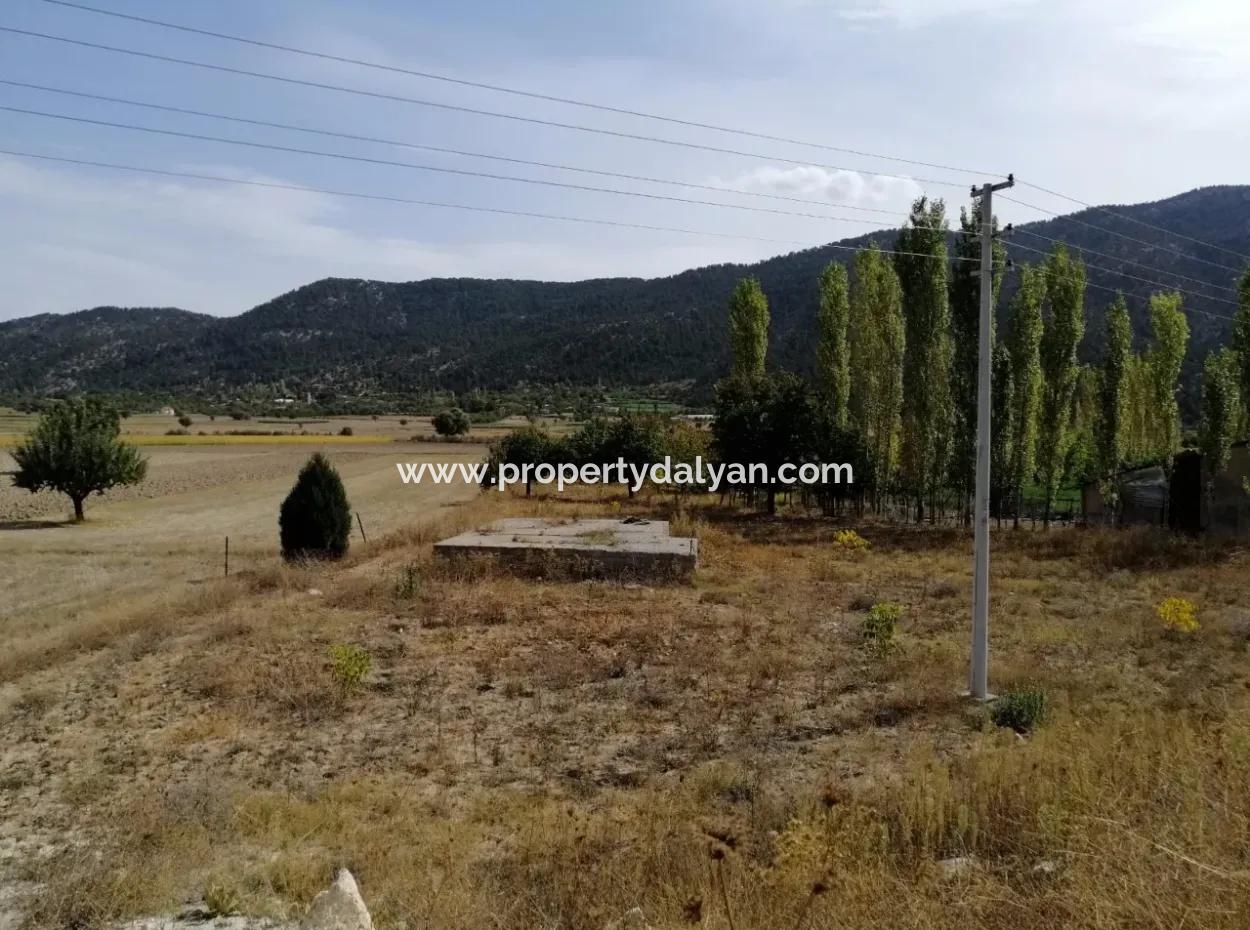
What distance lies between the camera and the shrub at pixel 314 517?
18922 mm

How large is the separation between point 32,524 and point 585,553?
23.6 metres

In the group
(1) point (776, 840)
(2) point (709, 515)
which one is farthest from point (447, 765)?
(2) point (709, 515)

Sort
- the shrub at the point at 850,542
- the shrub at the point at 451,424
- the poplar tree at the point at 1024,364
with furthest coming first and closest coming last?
the shrub at the point at 451,424, the poplar tree at the point at 1024,364, the shrub at the point at 850,542

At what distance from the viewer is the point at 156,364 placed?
156 metres

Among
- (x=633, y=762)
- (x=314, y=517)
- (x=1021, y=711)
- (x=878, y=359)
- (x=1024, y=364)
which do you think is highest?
(x=878, y=359)

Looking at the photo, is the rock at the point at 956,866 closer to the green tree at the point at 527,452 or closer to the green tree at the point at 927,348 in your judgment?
the green tree at the point at 927,348

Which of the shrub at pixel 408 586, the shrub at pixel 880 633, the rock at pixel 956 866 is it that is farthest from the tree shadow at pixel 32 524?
the rock at pixel 956 866

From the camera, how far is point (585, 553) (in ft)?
54.0

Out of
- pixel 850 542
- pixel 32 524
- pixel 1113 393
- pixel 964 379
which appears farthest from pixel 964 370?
pixel 32 524

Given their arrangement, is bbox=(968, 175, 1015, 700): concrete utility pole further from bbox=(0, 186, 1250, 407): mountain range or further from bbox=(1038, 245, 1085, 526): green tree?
bbox=(0, 186, 1250, 407): mountain range

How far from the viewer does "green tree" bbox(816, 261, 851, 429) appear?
3131 centimetres

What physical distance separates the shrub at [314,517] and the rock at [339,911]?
606 inches

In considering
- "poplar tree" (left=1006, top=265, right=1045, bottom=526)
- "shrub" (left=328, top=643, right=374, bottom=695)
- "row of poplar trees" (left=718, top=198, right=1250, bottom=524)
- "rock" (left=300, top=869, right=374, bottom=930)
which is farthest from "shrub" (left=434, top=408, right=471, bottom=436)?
"rock" (left=300, top=869, right=374, bottom=930)

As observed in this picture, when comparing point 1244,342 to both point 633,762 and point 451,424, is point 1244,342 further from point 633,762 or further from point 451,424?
point 451,424
